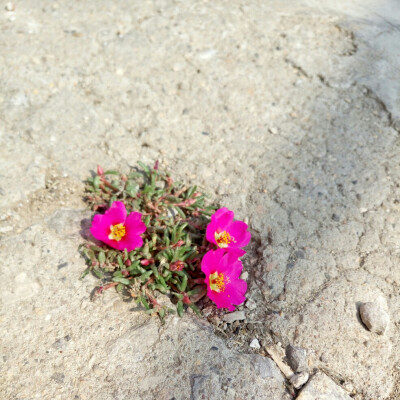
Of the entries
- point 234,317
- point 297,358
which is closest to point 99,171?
point 234,317

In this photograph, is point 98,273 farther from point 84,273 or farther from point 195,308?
point 195,308

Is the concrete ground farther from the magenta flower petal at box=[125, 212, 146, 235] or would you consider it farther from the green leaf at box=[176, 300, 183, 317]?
the magenta flower petal at box=[125, 212, 146, 235]

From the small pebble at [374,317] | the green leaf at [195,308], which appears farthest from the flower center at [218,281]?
the small pebble at [374,317]

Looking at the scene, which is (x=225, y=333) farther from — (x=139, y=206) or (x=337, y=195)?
(x=337, y=195)

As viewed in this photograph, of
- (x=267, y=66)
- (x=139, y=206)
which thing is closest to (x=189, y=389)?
(x=139, y=206)

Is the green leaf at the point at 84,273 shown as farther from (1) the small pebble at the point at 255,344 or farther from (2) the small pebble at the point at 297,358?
(2) the small pebble at the point at 297,358

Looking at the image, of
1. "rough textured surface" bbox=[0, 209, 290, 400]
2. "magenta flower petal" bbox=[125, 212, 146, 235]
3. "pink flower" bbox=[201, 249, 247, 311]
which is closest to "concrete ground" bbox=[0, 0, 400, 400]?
"rough textured surface" bbox=[0, 209, 290, 400]
